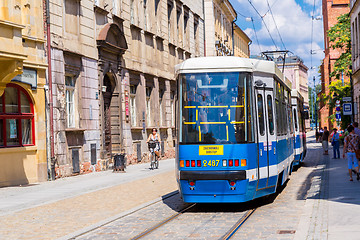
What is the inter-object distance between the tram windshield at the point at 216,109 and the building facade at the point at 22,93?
291 inches

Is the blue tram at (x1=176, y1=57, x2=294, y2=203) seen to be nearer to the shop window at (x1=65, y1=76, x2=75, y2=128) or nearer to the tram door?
the tram door

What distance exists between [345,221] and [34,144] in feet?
42.9

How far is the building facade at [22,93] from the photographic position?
18.0 metres

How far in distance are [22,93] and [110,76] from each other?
812 cm

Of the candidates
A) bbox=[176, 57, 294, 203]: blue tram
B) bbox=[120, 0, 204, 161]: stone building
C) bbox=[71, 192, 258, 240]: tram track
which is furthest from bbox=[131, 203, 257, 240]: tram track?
bbox=[120, 0, 204, 161]: stone building

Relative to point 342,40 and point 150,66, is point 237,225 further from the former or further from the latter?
point 342,40

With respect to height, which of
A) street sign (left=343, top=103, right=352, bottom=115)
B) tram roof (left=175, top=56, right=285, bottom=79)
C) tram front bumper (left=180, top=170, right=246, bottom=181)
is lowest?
tram front bumper (left=180, top=170, right=246, bottom=181)

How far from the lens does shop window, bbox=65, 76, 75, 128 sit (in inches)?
912

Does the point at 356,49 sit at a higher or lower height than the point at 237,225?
higher

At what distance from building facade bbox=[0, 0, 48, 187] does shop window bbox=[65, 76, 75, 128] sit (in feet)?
7.67

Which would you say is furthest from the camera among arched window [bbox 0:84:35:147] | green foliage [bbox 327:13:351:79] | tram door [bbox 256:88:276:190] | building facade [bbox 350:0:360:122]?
green foliage [bbox 327:13:351:79]

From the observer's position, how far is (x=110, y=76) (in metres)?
27.9

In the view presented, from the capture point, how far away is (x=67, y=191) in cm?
1745

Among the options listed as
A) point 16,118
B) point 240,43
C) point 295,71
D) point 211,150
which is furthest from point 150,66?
point 295,71
